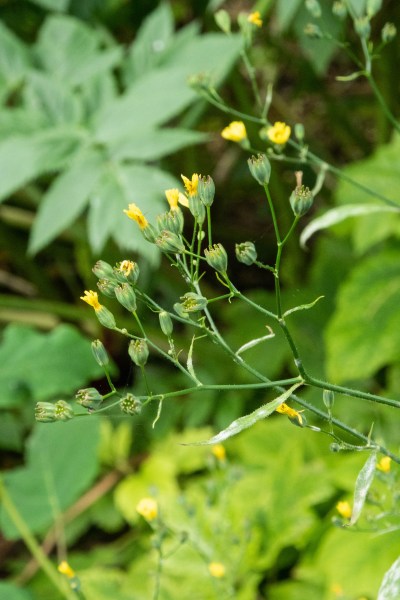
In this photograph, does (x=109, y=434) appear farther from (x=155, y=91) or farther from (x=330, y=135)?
(x=330, y=135)

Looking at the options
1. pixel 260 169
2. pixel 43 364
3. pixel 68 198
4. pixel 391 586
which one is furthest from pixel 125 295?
pixel 68 198

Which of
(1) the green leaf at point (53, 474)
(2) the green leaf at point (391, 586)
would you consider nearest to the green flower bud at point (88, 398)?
(2) the green leaf at point (391, 586)

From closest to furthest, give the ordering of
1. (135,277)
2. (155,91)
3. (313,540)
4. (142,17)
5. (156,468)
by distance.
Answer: (135,277) → (313,540) → (155,91) → (156,468) → (142,17)

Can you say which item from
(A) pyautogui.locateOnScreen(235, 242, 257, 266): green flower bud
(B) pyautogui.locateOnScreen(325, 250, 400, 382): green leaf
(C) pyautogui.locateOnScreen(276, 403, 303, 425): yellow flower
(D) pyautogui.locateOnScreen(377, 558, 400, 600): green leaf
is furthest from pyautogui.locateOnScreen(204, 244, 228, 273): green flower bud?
(B) pyautogui.locateOnScreen(325, 250, 400, 382): green leaf

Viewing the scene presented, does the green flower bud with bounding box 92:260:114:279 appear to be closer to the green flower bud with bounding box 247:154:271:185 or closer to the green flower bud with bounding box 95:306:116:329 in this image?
the green flower bud with bounding box 95:306:116:329

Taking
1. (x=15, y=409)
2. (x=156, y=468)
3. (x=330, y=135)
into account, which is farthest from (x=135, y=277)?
(x=330, y=135)

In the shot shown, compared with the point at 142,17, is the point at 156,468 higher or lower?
lower

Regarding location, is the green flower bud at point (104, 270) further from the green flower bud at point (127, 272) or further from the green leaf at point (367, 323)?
the green leaf at point (367, 323)
